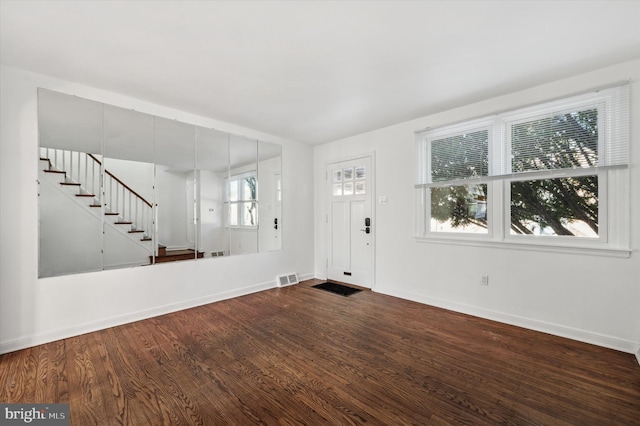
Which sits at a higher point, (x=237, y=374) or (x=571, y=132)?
(x=571, y=132)

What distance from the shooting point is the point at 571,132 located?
114 inches

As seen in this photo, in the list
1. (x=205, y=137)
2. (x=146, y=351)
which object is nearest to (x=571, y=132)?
(x=205, y=137)

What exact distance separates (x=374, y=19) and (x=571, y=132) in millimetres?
2518

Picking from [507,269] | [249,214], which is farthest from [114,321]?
[507,269]

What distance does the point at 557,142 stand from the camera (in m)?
2.96

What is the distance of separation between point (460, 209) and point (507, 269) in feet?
2.98

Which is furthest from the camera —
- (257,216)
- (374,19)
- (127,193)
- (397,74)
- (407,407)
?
(257,216)

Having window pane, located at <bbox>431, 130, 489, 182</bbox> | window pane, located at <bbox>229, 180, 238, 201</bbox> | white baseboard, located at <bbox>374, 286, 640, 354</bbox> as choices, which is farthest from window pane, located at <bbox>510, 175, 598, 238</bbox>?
window pane, located at <bbox>229, 180, 238, 201</bbox>

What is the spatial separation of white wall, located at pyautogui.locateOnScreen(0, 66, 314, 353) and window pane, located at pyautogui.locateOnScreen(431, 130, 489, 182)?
3319 millimetres

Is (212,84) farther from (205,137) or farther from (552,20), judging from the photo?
(552,20)

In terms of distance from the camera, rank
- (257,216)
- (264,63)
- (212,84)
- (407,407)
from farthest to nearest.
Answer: (257,216), (212,84), (264,63), (407,407)

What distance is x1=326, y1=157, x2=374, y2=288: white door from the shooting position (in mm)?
4684

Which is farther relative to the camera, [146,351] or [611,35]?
[146,351]

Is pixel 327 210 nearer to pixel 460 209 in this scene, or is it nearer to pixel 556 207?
pixel 460 209
